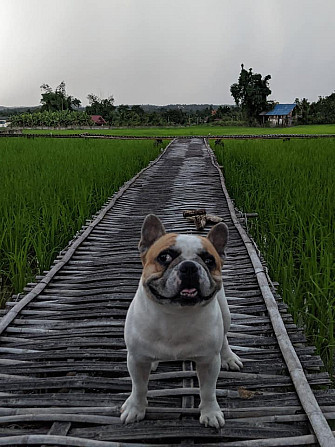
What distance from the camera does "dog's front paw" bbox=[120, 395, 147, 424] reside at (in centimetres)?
156

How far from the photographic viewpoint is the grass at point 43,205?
3.30 meters

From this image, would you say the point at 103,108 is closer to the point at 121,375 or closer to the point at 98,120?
the point at 98,120

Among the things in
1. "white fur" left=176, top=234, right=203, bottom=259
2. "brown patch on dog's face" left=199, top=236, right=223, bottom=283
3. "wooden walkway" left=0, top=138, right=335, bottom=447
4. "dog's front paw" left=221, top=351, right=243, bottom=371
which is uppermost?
"white fur" left=176, top=234, right=203, bottom=259

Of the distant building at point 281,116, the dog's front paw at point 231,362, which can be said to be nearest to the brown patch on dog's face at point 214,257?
the dog's front paw at point 231,362

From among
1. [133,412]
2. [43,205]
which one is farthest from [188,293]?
[43,205]

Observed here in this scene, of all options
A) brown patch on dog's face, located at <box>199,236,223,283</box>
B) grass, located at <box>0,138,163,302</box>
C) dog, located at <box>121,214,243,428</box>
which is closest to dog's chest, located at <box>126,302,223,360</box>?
dog, located at <box>121,214,243,428</box>

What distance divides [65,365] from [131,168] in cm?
645

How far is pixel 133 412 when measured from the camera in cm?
156

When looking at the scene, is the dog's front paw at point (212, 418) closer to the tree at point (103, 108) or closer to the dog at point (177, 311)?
the dog at point (177, 311)

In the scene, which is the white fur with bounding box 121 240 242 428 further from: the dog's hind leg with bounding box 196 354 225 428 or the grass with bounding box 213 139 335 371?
the grass with bounding box 213 139 335 371

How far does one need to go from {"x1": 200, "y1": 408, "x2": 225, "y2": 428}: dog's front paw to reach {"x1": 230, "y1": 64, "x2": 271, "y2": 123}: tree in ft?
161

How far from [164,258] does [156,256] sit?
0.03m

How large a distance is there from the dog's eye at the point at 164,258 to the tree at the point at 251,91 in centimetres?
4907

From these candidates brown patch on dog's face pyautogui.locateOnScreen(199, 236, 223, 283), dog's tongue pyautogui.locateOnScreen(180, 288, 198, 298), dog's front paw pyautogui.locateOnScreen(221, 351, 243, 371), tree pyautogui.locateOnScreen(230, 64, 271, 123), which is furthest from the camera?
tree pyautogui.locateOnScreen(230, 64, 271, 123)
